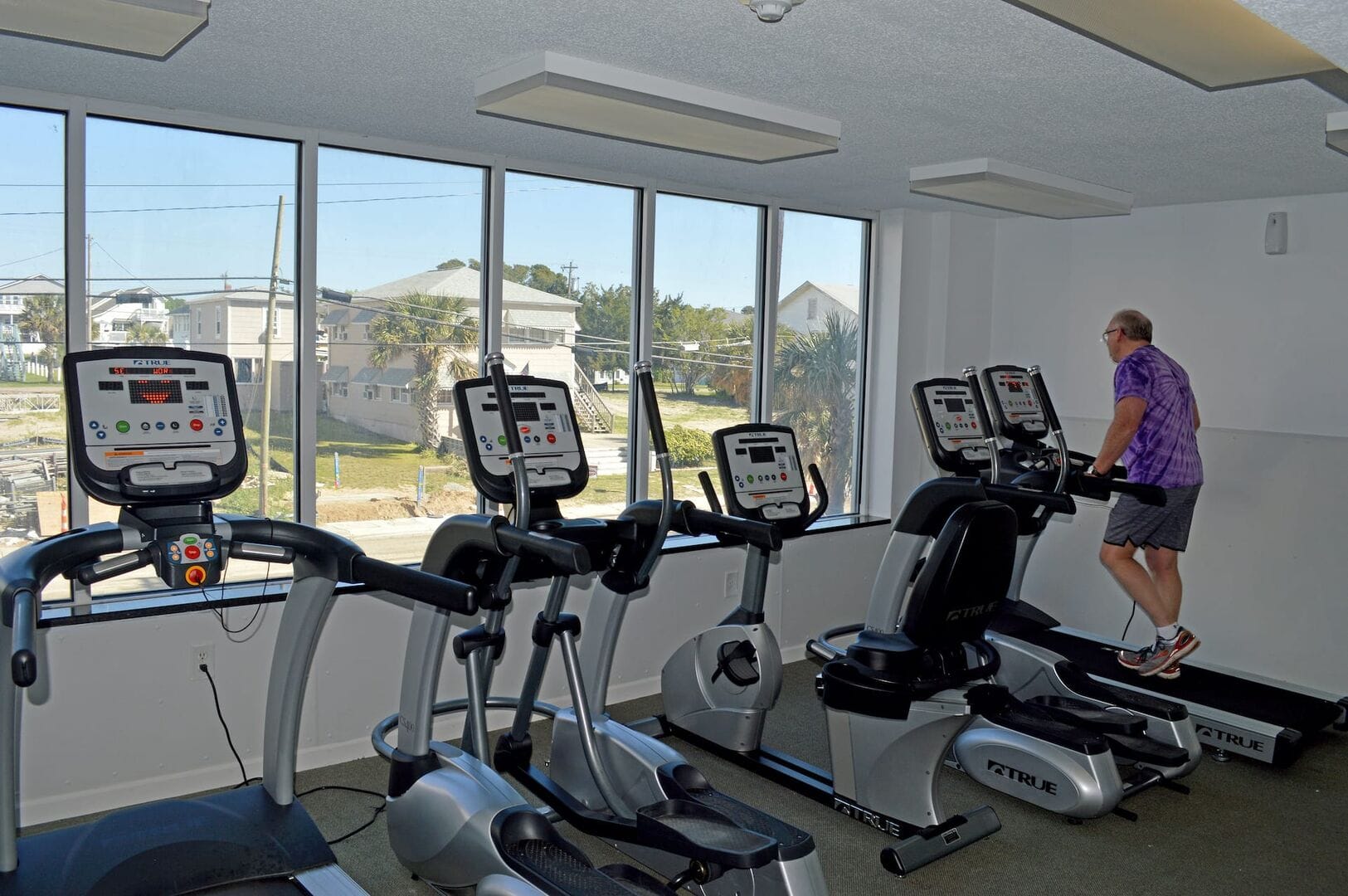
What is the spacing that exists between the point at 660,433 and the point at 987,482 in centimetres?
145

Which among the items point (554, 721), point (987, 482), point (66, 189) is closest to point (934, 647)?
point (987, 482)

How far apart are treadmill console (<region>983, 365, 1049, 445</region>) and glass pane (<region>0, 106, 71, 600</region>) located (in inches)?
137

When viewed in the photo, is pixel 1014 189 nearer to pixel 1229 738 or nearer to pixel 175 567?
pixel 1229 738

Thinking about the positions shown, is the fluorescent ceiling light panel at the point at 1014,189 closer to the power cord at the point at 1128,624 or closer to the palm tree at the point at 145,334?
the power cord at the point at 1128,624

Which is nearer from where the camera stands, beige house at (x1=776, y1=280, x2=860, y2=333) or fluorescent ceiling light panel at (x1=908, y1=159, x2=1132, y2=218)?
fluorescent ceiling light panel at (x1=908, y1=159, x2=1132, y2=218)

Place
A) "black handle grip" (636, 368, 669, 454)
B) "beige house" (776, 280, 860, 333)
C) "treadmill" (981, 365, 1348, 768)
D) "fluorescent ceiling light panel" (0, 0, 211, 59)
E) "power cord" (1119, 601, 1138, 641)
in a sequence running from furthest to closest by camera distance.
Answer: "beige house" (776, 280, 860, 333)
"power cord" (1119, 601, 1138, 641)
"treadmill" (981, 365, 1348, 768)
"black handle grip" (636, 368, 669, 454)
"fluorescent ceiling light panel" (0, 0, 211, 59)

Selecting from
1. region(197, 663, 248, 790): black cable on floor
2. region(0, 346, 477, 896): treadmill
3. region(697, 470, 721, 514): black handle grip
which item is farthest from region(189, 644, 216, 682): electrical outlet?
region(697, 470, 721, 514): black handle grip

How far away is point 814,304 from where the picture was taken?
566 centimetres

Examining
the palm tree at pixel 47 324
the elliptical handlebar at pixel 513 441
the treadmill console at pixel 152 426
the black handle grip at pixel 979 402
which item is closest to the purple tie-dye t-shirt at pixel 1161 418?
the black handle grip at pixel 979 402

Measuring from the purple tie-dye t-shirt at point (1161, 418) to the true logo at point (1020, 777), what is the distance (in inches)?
62.9

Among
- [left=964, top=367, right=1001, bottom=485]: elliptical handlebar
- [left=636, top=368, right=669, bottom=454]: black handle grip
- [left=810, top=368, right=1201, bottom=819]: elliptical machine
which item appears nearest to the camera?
[left=636, top=368, right=669, bottom=454]: black handle grip

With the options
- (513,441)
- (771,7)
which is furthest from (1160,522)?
(771,7)

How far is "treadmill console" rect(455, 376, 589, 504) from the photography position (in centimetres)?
315

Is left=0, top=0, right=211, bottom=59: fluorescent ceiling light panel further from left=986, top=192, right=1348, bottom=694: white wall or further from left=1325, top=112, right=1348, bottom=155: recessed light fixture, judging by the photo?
left=986, top=192, right=1348, bottom=694: white wall
